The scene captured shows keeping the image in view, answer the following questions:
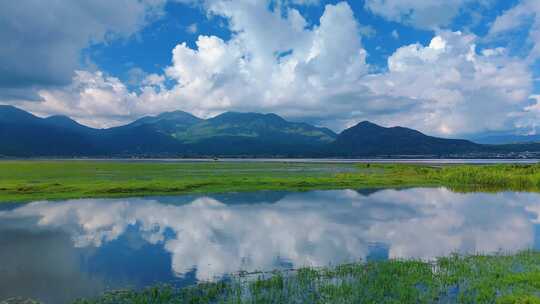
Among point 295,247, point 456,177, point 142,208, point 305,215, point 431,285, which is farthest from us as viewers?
point 456,177

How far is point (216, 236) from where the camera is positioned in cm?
2886

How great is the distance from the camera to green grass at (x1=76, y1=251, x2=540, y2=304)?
14852 millimetres

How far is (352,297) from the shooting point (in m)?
14.8

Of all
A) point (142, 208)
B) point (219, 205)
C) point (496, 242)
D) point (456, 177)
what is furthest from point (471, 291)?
point (456, 177)

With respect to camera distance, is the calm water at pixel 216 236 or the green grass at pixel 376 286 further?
the calm water at pixel 216 236

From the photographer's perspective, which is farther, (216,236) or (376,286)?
(216,236)

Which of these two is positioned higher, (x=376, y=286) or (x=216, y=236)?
(x=376, y=286)

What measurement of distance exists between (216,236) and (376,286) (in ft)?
52.2

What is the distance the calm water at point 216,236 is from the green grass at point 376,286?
2155 mm

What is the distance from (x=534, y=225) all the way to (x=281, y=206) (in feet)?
85.1

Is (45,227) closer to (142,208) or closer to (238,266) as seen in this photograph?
(142,208)

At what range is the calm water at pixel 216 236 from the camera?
19875mm

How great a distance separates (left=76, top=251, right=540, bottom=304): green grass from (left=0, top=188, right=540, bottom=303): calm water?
2.15m

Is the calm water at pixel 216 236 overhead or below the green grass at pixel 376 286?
below
